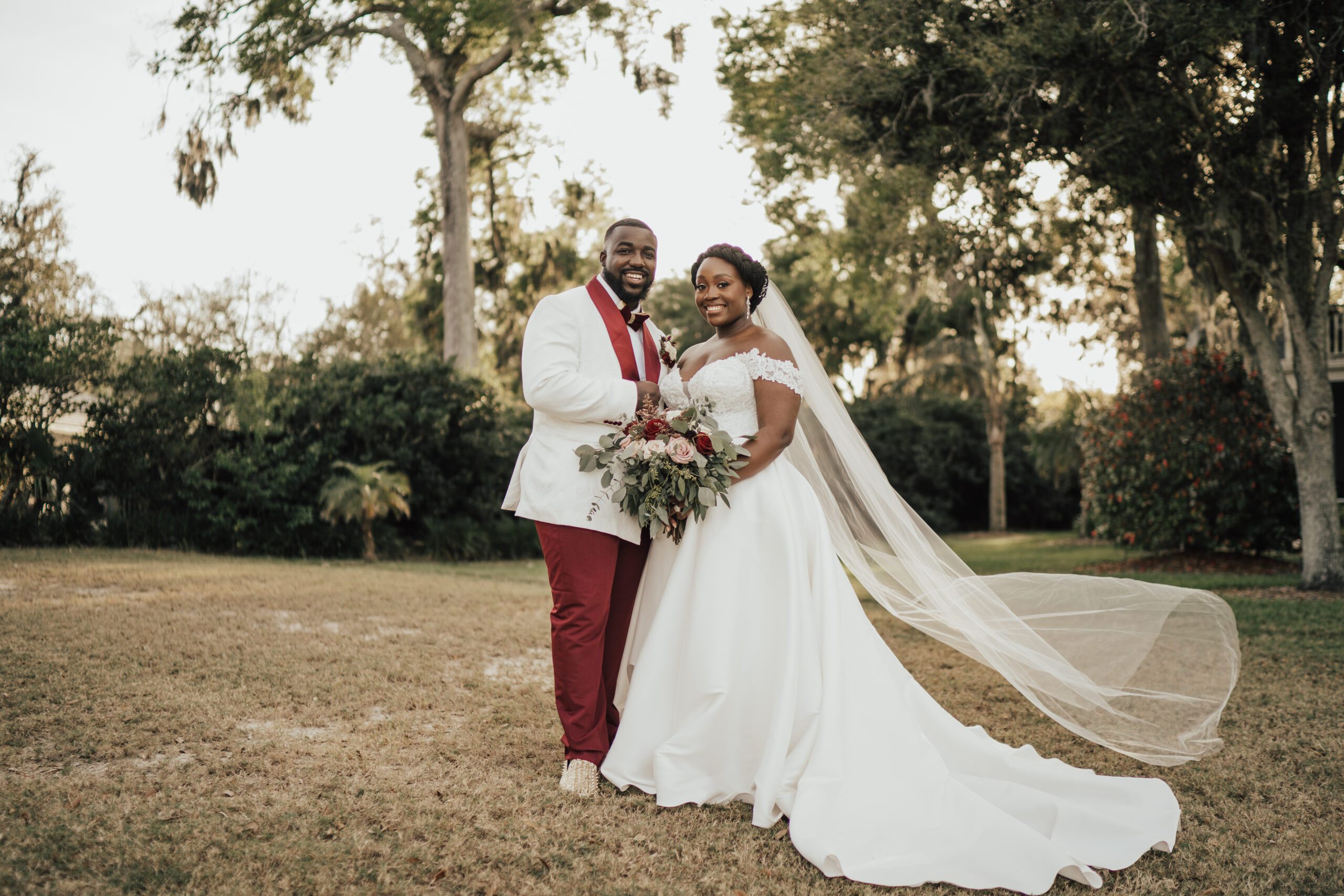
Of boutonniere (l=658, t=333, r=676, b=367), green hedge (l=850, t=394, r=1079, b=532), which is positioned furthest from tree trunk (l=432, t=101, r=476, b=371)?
boutonniere (l=658, t=333, r=676, b=367)

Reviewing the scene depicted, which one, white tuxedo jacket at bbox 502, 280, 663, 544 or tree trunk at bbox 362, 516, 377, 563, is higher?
white tuxedo jacket at bbox 502, 280, 663, 544

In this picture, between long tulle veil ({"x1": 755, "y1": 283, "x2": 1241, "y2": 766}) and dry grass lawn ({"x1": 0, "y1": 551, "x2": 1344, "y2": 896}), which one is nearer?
dry grass lawn ({"x1": 0, "y1": 551, "x2": 1344, "y2": 896})

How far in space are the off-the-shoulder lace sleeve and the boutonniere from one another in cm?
44

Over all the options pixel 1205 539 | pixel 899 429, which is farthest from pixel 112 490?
pixel 899 429

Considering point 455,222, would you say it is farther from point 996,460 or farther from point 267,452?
point 996,460

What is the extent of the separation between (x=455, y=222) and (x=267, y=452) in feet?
25.2

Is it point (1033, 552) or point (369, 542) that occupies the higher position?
point (369, 542)

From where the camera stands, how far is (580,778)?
3.80 meters

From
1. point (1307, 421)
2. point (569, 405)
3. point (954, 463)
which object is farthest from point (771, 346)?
point (954, 463)

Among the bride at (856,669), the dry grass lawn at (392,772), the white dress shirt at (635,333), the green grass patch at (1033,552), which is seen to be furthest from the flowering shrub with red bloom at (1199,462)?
the white dress shirt at (635,333)

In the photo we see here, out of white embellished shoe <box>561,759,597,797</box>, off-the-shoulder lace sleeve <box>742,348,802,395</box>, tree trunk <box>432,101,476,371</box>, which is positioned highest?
tree trunk <box>432,101,476,371</box>

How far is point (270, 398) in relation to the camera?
13.0 metres

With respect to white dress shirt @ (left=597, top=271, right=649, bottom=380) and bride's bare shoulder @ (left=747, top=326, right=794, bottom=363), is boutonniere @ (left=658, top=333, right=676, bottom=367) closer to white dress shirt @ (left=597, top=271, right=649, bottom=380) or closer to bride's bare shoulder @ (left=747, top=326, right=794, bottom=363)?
white dress shirt @ (left=597, top=271, right=649, bottom=380)

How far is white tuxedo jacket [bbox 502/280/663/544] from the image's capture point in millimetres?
3906
